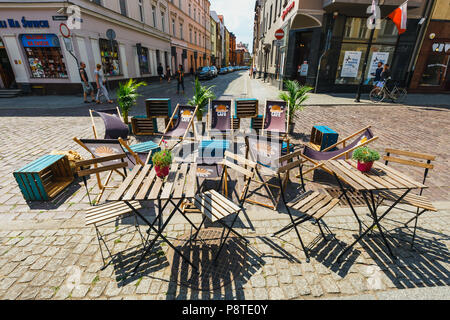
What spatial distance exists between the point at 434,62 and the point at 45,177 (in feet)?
73.3

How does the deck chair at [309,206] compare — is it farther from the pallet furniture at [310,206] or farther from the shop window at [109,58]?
the shop window at [109,58]

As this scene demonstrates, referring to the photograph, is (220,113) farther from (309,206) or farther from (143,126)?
(309,206)

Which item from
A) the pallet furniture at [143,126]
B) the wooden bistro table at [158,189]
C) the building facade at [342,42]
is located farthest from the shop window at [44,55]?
the wooden bistro table at [158,189]

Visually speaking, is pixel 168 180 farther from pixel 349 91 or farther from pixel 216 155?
pixel 349 91

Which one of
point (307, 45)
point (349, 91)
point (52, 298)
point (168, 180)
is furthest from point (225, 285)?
point (307, 45)

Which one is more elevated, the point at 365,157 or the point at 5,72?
the point at 5,72

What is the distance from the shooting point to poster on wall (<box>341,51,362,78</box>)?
1469 centimetres

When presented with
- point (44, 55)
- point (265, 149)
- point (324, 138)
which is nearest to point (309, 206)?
point (265, 149)

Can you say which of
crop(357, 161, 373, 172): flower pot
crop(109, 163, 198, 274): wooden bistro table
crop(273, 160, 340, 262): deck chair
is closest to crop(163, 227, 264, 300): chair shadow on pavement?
crop(109, 163, 198, 274): wooden bistro table

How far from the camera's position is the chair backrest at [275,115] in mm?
6687

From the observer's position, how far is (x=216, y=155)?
4.35m

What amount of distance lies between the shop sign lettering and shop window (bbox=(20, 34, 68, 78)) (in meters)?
0.51

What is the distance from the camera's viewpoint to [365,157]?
2924 millimetres

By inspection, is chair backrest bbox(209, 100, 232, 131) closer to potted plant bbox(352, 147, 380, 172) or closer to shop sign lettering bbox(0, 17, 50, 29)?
potted plant bbox(352, 147, 380, 172)
